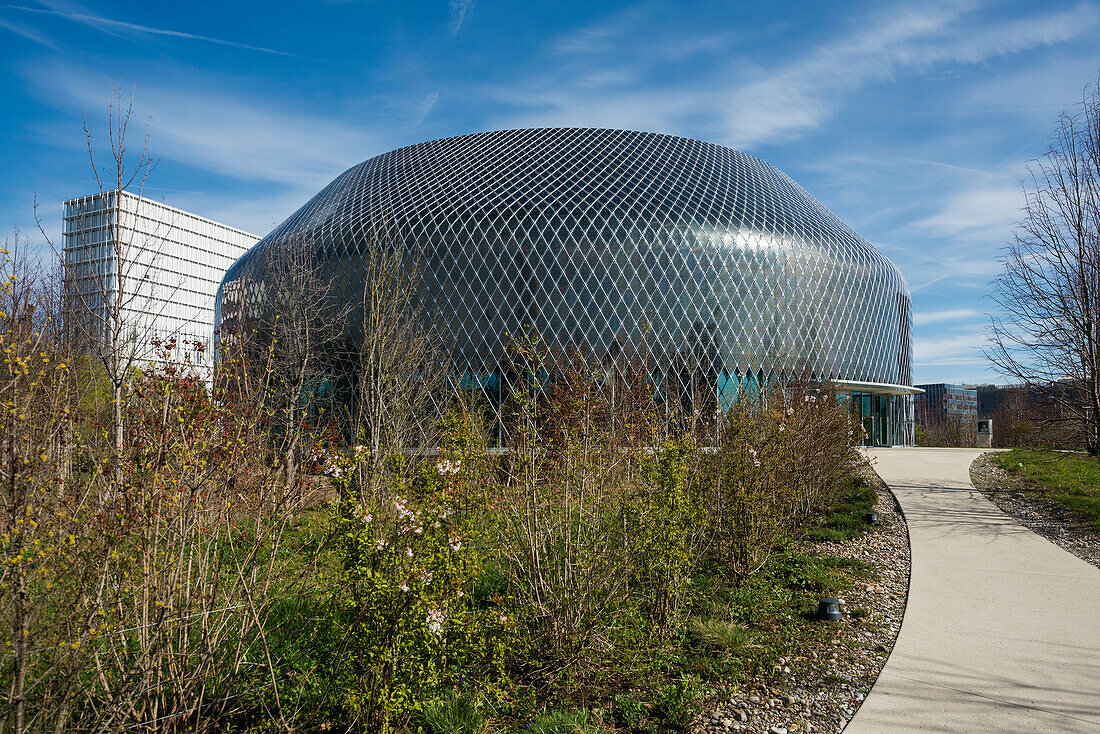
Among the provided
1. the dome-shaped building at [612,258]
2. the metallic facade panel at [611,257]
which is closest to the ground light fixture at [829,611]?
the dome-shaped building at [612,258]

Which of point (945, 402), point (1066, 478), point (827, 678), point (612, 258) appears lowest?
point (827, 678)

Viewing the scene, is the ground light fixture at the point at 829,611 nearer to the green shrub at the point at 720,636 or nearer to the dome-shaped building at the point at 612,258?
the green shrub at the point at 720,636

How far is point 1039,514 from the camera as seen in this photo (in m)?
11.7

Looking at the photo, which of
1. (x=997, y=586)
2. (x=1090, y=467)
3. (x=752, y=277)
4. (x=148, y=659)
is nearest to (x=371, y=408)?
(x=148, y=659)

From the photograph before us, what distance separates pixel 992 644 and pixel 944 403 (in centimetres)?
7997

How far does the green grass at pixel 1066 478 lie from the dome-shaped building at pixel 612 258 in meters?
11.5

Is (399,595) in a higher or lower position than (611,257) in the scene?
lower

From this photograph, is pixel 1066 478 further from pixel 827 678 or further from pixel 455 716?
pixel 455 716

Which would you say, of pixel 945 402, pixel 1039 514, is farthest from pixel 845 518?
pixel 945 402

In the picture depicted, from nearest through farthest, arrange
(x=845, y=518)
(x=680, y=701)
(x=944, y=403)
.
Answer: (x=680, y=701) → (x=845, y=518) → (x=944, y=403)

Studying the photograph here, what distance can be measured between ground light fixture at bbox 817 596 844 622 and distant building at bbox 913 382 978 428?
6522cm

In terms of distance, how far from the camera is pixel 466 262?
3092 centimetres

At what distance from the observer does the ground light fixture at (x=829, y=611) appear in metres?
5.97

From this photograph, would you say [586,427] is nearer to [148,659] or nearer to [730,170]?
[148,659]
